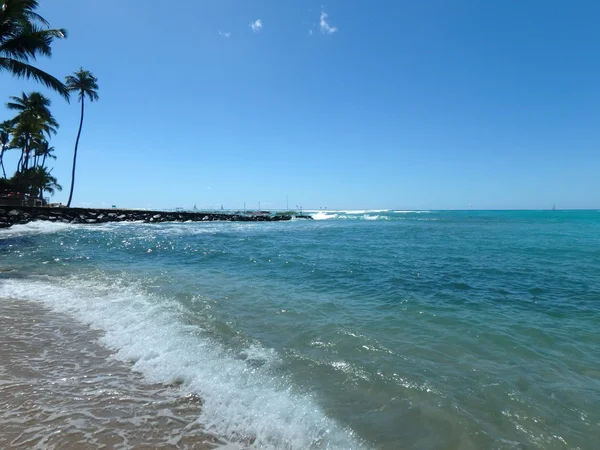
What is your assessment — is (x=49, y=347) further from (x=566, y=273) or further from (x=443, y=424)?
(x=566, y=273)

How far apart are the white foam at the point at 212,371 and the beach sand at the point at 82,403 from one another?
224mm

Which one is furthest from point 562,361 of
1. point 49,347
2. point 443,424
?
point 49,347

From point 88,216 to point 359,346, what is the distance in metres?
40.7

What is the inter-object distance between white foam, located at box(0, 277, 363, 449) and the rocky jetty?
2718 cm

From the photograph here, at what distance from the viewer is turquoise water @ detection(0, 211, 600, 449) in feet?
11.1

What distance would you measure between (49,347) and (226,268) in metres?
8.06

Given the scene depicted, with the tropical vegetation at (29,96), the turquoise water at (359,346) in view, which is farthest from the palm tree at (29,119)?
the turquoise water at (359,346)

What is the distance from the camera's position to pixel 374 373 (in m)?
4.45

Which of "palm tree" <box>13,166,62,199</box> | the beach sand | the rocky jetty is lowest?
the beach sand

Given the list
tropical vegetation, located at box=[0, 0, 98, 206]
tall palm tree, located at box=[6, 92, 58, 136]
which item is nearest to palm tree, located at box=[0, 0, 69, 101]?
tropical vegetation, located at box=[0, 0, 98, 206]

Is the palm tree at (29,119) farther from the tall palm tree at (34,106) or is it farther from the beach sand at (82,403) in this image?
the beach sand at (82,403)

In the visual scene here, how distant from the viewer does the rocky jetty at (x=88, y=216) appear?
28125 mm

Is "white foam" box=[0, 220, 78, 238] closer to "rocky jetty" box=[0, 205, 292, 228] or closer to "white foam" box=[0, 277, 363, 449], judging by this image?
"rocky jetty" box=[0, 205, 292, 228]

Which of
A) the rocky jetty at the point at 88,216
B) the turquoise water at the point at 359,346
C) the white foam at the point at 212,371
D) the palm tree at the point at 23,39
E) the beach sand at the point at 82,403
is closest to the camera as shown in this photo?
the beach sand at the point at 82,403
